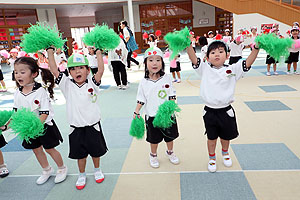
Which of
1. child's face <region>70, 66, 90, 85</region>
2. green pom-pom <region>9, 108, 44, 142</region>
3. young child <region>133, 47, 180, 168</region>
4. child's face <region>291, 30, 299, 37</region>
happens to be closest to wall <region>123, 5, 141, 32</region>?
child's face <region>291, 30, 299, 37</region>

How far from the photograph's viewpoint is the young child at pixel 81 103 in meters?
2.30

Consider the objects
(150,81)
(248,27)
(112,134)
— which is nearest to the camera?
(150,81)

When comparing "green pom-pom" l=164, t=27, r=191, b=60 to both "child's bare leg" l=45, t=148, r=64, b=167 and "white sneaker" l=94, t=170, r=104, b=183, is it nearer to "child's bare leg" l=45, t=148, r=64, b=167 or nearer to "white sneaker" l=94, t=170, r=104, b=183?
"white sneaker" l=94, t=170, r=104, b=183

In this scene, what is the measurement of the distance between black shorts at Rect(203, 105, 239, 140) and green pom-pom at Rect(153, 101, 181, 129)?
1.28 ft

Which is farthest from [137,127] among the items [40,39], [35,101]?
[40,39]

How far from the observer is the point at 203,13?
63.0ft

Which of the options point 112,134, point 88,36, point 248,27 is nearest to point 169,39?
point 88,36

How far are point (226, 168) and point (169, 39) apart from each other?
5.21ft

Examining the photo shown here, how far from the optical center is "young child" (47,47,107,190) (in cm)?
230

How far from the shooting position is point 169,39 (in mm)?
2307

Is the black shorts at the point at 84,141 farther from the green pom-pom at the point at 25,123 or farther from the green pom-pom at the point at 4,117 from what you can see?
the green pom-pom at the point at 4,117

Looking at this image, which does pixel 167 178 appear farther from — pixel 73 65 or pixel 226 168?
pixel 73 65

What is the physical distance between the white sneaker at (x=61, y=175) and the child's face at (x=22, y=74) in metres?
1.08

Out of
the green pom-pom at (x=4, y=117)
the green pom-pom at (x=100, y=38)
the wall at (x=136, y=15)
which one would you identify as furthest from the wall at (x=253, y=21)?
the green pom-pom at (x=4, y=117)
